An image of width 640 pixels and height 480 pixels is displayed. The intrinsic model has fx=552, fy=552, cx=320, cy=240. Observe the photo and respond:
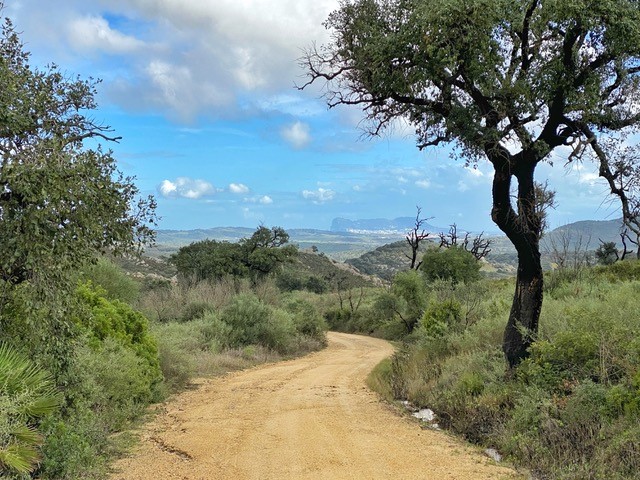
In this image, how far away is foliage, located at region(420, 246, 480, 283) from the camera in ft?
138

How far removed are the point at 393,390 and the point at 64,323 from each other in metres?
8.90

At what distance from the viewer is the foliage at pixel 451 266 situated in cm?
4216

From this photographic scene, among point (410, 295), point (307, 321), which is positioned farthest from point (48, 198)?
point (410, 295)

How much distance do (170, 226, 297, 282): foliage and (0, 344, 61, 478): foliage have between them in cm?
4178

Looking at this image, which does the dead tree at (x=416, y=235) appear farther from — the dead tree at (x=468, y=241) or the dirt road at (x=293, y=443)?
the dirt road at (x=293, y=443)

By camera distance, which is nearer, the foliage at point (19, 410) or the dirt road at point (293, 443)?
the foliage at point (19, 410)

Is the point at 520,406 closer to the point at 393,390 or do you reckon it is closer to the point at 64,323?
the point at 393,390

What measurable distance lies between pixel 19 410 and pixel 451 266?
3837 centimetres

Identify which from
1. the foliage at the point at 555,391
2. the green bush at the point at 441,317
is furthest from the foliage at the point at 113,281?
the foliage at the point at 555,391

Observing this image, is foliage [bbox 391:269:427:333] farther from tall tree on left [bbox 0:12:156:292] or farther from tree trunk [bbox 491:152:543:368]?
tall tree on left [bbox 0:12:156:292]

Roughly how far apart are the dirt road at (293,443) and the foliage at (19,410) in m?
1.39

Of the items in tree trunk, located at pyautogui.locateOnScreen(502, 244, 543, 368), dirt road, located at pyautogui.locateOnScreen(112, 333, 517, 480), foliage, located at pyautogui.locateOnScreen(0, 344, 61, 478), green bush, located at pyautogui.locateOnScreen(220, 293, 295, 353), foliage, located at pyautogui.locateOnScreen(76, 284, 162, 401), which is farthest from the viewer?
green bush, located at pyautogui.locateOnScreen(220, 293, 295, 353)

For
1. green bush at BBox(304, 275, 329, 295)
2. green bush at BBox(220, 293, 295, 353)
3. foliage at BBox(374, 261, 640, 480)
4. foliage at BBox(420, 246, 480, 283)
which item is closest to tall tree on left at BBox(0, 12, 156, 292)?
foliage at BBox(374, 261, 640, 480)

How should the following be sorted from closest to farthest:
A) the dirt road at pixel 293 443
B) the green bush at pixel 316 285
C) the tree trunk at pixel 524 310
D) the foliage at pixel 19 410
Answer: the foliage at pixel 19 410, the dirt road at pixel 293 443, the tree trunk at pixel 524 310, the green bush at pixel 316 285
